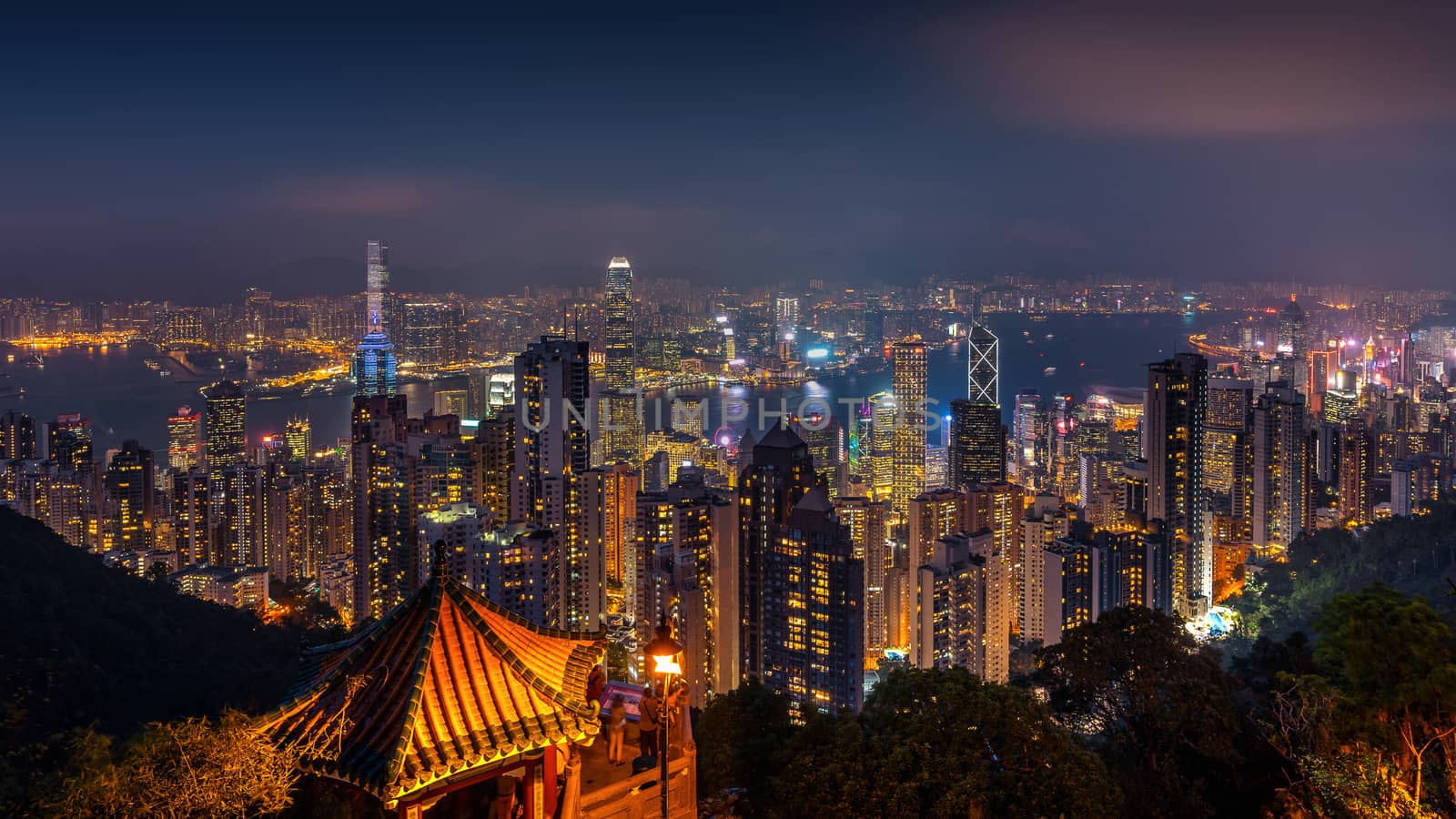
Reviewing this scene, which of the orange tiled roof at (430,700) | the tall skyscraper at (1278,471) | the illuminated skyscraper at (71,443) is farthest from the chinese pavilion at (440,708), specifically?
the tall skyscraper at (1278,471)

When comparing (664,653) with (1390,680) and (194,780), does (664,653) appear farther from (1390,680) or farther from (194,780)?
(1390,680)

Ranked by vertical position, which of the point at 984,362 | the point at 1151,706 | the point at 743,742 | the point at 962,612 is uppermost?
the point at 984,362

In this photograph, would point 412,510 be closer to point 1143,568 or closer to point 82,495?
point 82,495

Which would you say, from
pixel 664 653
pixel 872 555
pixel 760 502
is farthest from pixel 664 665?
pixel 872 555

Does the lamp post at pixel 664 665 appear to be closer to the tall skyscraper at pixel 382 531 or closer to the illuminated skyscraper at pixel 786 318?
the tall skyscraper at pixel 382 531

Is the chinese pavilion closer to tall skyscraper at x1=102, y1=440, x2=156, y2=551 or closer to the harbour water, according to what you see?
tall skyscraper at x1=102, y1=440, x2=156, y2=551

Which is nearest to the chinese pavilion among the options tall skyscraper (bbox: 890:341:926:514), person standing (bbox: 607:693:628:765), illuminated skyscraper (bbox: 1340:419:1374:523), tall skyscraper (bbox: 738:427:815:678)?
person standing (bbox: 607:693:628:765)

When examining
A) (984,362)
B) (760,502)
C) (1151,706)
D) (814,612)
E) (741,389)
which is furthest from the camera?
(741,389)
